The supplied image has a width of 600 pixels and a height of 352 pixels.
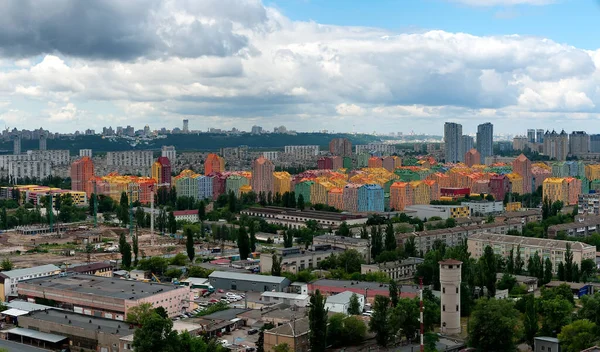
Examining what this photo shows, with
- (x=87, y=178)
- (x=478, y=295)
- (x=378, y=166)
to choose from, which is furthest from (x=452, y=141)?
(x=478, y=295)

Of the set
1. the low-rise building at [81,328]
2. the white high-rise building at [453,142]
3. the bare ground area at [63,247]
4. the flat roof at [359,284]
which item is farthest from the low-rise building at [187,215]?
the white high-rise building at [453,142]

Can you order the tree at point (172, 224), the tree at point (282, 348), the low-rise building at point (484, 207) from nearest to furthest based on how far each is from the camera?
the tree at point (282, 348)
the tree at point (172, 224)
the low-rise building at point (484, 207)

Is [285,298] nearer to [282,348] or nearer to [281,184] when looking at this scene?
[282,348]

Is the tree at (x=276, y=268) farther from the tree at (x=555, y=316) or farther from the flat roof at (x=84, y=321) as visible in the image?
the tree at (x=555, y=316)

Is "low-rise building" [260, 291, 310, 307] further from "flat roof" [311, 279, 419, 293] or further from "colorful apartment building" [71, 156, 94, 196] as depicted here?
"colorful apartment building" [71, 156, 94, 196]

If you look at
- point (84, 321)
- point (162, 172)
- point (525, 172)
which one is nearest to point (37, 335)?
point (84, 321)

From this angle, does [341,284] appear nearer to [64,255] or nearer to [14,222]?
[64,255]

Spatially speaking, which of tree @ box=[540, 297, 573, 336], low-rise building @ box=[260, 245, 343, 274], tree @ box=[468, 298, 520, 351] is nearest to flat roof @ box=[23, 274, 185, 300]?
low-rise building @ box=[260, 245, 343, 274]
